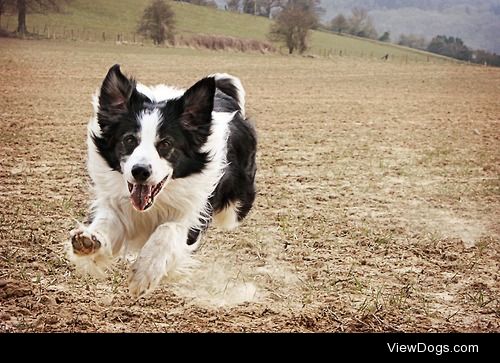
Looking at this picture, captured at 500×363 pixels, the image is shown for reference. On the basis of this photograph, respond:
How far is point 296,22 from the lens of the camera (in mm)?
3895

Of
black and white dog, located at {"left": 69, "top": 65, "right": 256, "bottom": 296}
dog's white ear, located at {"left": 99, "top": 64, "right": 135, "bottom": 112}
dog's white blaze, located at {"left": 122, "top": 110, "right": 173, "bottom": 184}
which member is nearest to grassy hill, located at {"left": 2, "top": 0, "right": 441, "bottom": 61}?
black and white dog, located at {"left": 69, "top": 65, "right": 256, "bottom": 296}

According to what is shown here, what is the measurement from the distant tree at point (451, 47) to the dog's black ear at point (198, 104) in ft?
5.98

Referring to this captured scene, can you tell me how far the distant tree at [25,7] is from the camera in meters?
3.45

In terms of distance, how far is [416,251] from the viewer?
3482mm

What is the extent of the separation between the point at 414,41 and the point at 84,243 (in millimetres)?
2492

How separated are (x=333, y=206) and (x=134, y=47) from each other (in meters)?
1.64

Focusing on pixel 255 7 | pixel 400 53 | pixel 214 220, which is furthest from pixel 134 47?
pixel 400 53

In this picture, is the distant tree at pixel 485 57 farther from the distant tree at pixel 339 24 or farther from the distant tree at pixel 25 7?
the distant tree at pixel 25 7

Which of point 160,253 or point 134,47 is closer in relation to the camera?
point 160,253

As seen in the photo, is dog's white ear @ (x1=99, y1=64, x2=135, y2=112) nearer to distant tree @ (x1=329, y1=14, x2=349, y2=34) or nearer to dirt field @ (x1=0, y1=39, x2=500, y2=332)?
dirt field @ (x1=0, y1=39, x2=500, y2=332)

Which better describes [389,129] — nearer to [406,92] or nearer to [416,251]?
[406,92]

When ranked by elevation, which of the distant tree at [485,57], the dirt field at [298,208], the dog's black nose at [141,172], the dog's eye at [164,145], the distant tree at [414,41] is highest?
the distant tree at [414,41]

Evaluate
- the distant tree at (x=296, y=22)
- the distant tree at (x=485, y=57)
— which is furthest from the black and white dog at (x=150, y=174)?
the distant tree at (x=485, y=57)

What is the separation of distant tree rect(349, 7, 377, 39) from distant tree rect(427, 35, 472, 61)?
0.38 m
